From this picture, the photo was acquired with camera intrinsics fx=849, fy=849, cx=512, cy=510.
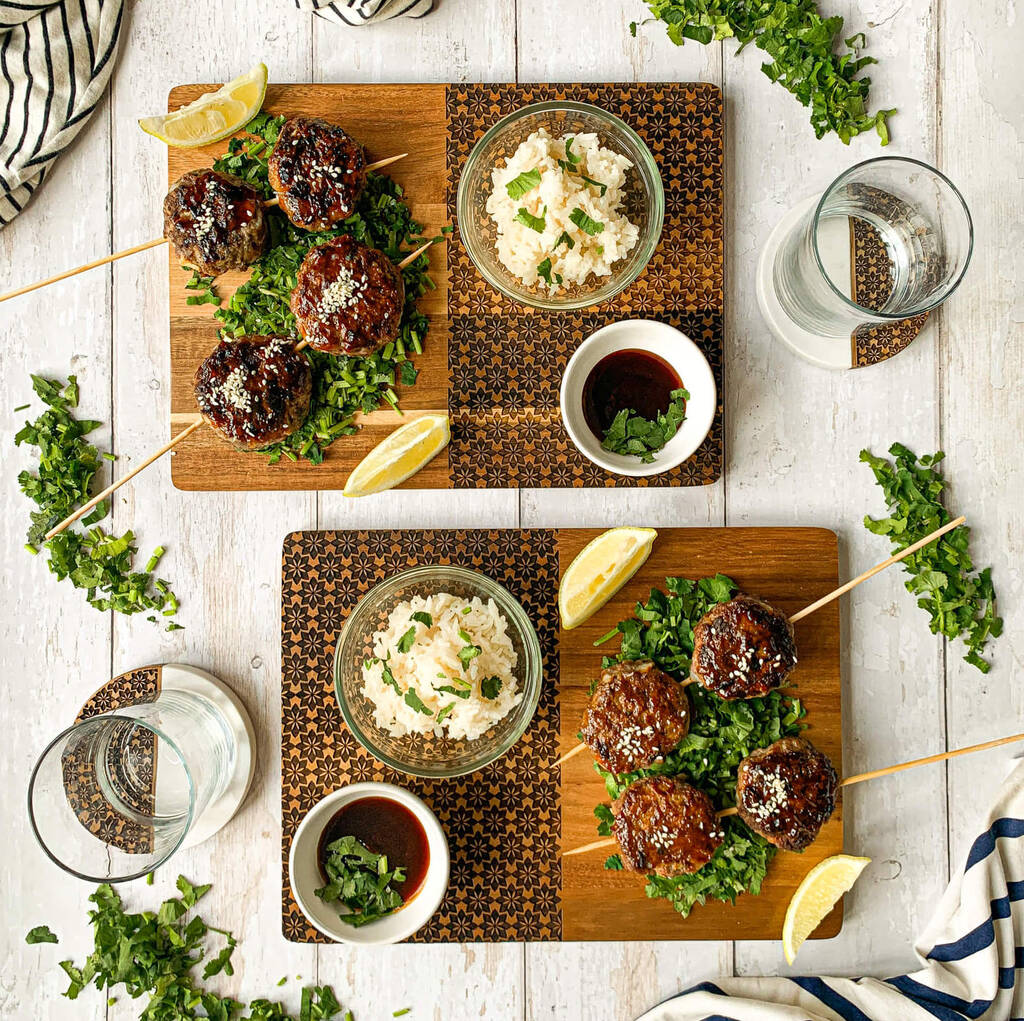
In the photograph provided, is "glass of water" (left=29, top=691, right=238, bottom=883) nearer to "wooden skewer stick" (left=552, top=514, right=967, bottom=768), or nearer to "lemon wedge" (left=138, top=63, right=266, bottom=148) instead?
"wooden skewer stick" (left=552, top=514, right=967, bottom=768)

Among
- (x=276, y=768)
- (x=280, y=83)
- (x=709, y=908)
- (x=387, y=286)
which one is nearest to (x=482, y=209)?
(x=387, y=286)

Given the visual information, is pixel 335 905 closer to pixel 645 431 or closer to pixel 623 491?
pixel 623 491

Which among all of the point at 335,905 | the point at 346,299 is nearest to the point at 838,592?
the point at 346,299

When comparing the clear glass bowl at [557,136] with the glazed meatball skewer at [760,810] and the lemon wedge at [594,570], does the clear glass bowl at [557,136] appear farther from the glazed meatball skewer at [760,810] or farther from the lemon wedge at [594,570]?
the glazed meatball skewer at [760,810]

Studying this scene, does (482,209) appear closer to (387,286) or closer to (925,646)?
(387,286)

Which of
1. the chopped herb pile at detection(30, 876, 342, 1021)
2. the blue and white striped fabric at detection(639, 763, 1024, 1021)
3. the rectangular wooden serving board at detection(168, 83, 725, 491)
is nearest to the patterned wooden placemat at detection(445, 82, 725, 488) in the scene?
the rectangular wooden serving board at detection(168, 83, 725, 491)

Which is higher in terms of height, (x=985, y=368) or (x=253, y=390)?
(x=985, y=368)

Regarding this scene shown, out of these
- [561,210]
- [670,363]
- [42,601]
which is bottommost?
[42,601]
